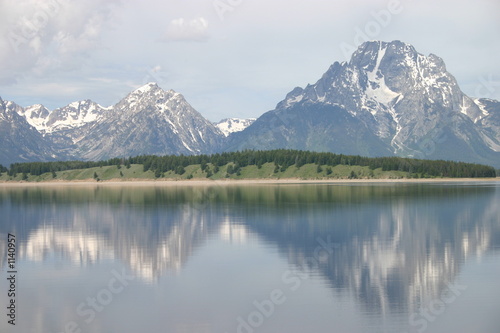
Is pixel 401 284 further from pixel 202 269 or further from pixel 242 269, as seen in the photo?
pixel 202 269

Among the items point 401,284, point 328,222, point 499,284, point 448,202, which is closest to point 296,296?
point 401,284

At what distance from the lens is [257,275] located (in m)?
53.2

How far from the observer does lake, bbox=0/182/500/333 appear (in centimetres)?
3903

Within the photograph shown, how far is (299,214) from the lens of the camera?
104 metres

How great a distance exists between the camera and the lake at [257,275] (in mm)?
39031

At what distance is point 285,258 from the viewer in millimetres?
60906

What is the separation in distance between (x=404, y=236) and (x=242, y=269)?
96.9 ft

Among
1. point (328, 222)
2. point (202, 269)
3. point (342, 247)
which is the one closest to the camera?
point (202, 269)

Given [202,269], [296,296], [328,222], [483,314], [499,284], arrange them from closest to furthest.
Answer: [483,314] < [296,296] < [499,284] < [202,269] < [328,222]

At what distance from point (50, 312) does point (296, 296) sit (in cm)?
1897

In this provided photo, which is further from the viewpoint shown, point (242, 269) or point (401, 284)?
point (242, 269)

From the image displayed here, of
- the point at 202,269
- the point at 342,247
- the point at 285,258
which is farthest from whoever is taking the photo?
the point at 342,247

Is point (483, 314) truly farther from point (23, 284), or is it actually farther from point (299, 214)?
point (299, 214)

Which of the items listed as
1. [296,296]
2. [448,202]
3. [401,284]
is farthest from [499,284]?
[448,202]
